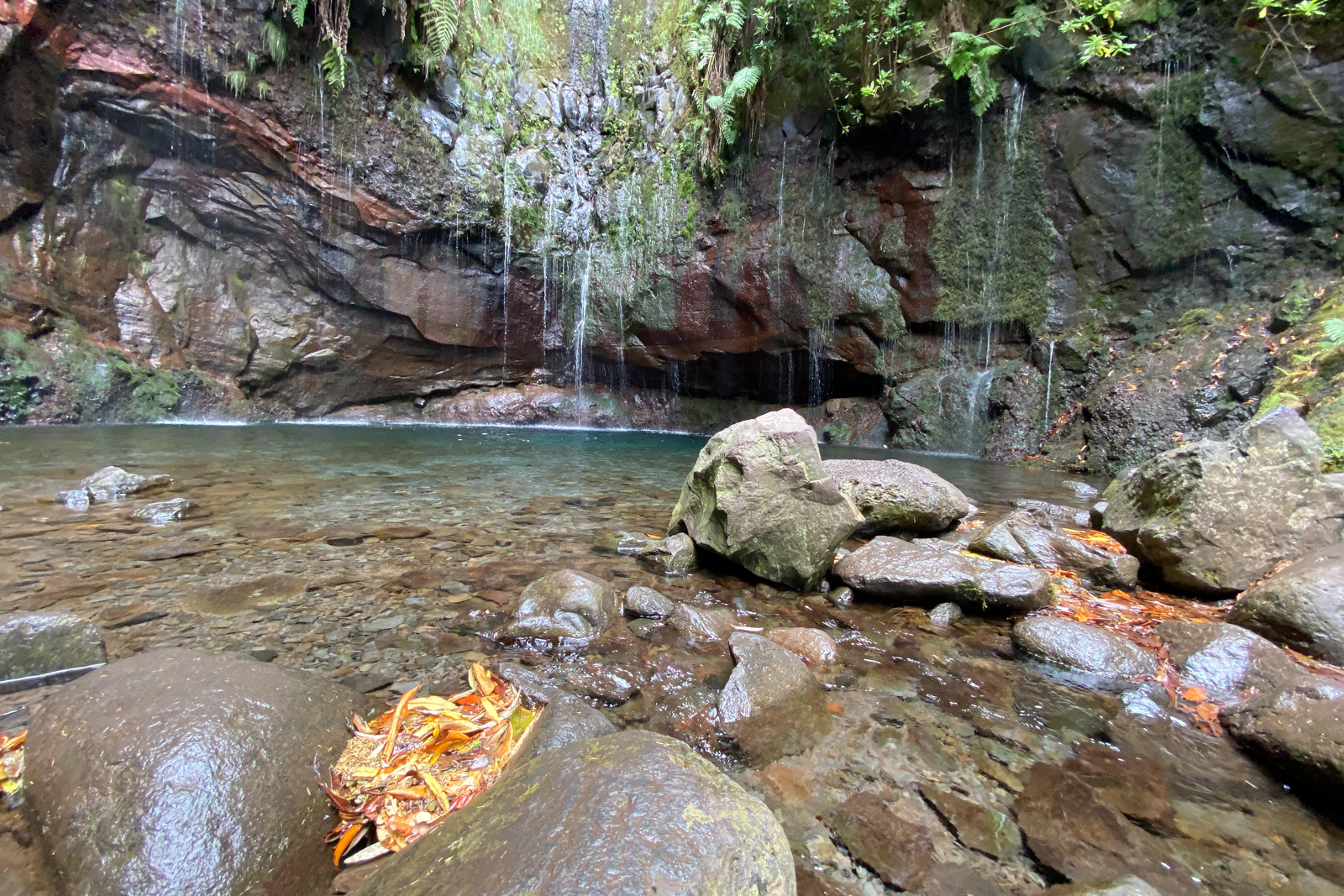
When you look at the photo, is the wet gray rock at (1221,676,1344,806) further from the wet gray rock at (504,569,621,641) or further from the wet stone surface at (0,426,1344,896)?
the wet gray rock at (504,569,621,641)

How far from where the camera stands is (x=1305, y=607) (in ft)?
7.93

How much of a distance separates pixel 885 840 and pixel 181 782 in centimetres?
184

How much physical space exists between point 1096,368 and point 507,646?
37.5 ft

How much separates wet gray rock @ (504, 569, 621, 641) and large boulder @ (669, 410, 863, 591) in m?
0.89

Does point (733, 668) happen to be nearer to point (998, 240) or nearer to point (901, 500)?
point (901, 500)

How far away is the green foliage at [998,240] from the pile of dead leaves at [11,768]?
1316cm

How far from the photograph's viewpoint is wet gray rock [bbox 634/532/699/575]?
3.57 m

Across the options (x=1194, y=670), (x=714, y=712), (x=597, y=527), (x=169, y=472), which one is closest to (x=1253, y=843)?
(x=1194, y=670)

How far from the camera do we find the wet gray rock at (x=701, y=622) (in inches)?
A: 105

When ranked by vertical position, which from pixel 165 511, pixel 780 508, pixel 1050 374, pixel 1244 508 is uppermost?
pixel 1050 374

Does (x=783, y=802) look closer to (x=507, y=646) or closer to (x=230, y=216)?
(x=507, y=646)

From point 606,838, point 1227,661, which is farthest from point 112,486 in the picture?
point 1227,661

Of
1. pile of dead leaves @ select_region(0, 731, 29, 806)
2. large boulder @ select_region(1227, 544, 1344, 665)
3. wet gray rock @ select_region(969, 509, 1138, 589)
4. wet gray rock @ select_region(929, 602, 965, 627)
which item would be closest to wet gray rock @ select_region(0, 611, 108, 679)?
pile of dead leaves @ select_region(0, 731, 29, 806)

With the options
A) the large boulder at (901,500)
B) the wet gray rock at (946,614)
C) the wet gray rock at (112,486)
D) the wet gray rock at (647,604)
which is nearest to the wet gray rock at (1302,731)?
the wet gray rock at (946,614)
